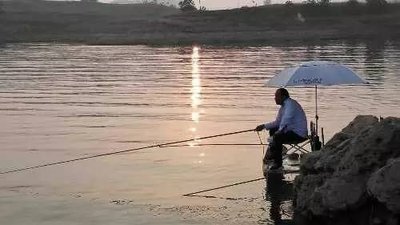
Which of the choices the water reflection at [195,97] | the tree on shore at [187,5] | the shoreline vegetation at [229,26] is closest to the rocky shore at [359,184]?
the water reflection at [195,97]

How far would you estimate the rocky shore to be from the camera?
977 centimetres

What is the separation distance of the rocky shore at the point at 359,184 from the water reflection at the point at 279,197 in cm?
27

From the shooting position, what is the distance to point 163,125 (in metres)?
22.0

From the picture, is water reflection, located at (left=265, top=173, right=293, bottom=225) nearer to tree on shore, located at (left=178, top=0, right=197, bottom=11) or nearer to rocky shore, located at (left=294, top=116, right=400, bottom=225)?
rocky shore, located at (left=294, top=116, right=400, bottom=225)

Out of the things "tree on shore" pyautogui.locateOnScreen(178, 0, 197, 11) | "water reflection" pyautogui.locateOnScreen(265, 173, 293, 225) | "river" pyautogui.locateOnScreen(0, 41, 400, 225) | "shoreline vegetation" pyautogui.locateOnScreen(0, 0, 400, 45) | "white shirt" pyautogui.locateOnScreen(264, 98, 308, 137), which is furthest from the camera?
"tree on shore" pyautogui.locateOnScreen(178, 0, 197, 11)

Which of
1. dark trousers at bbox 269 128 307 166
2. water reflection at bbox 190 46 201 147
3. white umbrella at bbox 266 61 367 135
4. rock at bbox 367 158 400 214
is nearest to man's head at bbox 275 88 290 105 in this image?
white umbrella at bbox 266 61 367 135

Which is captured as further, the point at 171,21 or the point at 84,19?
the point at 84,19

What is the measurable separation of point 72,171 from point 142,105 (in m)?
12.6

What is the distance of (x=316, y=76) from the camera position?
1361 centimetres

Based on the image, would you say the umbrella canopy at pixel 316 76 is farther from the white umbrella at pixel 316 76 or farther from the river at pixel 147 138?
the river at pixel 147 138

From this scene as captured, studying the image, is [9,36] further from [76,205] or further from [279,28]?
[76,205]

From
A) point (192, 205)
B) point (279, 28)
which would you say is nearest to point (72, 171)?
point (192, 205)

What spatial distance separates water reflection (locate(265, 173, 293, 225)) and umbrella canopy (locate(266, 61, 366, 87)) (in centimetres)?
183

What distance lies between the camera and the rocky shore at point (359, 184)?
977 cm
